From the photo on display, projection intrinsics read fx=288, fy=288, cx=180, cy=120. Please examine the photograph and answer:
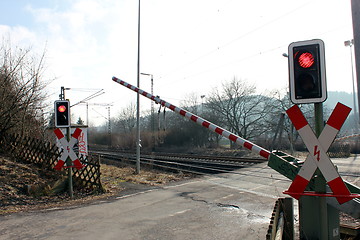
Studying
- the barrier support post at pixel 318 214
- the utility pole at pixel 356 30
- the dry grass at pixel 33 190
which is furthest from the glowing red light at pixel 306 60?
the dry grass at pixel 33 190

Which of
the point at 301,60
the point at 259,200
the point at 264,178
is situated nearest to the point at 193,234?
the point at 259,200

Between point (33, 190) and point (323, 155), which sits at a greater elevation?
point (323, 155)

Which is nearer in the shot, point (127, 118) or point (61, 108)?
point (61, 108)

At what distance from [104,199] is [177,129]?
38.0 meters

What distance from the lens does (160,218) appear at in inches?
248

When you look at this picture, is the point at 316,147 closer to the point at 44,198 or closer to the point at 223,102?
the point at 44,198

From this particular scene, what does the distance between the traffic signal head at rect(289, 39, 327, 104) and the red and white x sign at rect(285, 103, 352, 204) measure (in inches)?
8.9

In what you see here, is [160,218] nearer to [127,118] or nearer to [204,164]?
[204,164]

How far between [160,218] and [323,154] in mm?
4164

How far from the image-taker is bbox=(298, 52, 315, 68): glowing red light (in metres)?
3.36

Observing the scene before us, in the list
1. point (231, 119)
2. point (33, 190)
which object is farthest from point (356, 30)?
point (231, 119)

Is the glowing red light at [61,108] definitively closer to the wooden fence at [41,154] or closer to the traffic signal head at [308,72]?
the wooden fence at [41,154]

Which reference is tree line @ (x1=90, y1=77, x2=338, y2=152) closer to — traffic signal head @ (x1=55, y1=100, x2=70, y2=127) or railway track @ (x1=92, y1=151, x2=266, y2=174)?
railway track @ (x1=92, y1=151, x2=266, y2=174)

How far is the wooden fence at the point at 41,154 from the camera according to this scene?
377 inches
